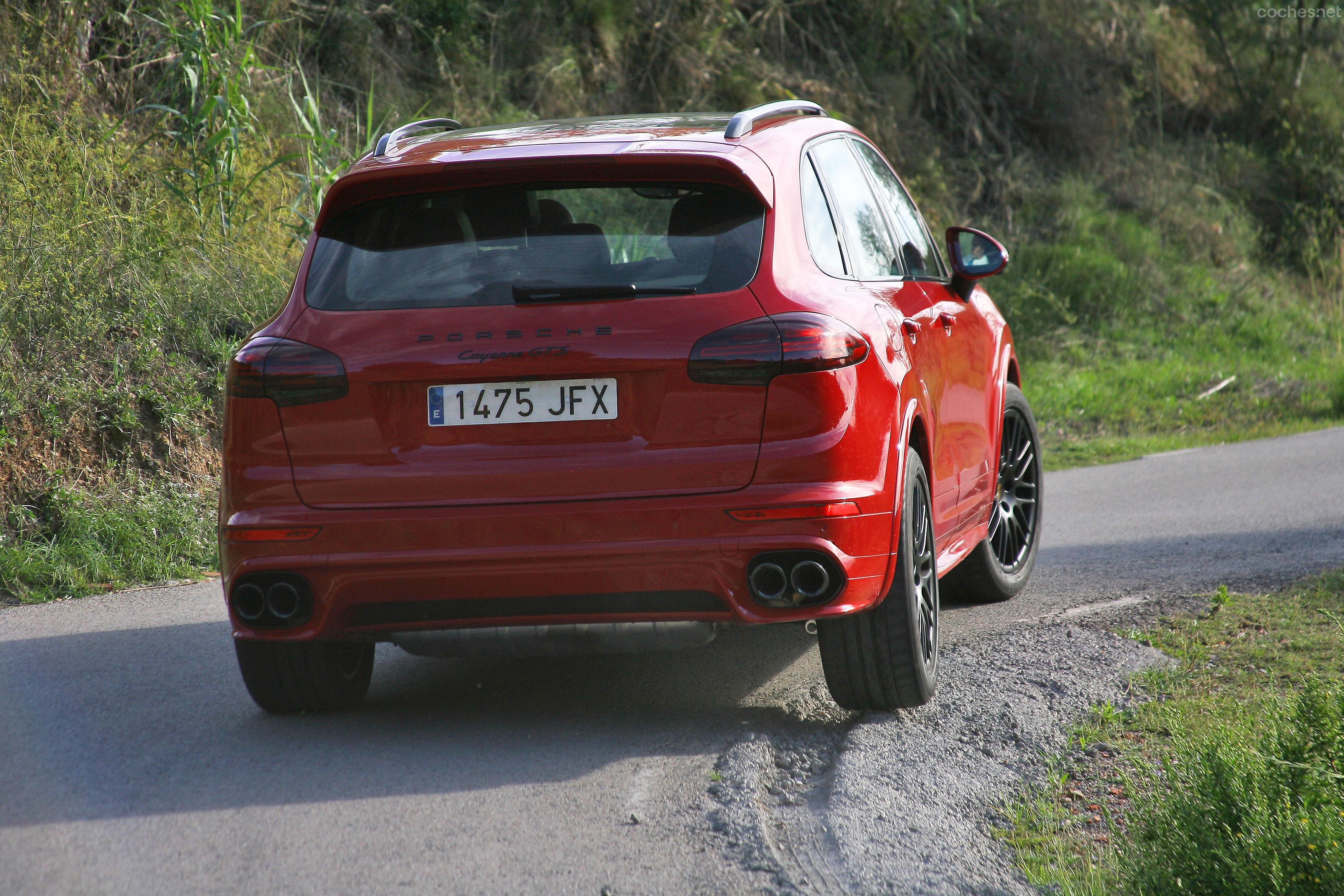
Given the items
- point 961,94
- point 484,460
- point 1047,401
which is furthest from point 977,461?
point 961,94

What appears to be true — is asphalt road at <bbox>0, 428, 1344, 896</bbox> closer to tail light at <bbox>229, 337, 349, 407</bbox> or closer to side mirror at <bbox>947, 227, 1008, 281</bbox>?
tail light at <bbox>229, 337, 349, 407</bbox>

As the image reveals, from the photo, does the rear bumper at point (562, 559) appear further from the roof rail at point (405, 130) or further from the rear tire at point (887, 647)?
the roof rail at point (405, 130)

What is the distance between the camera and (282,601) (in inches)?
160

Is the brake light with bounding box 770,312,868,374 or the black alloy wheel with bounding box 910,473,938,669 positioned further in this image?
the black alloy wheel with bounding box 910,473,938,669

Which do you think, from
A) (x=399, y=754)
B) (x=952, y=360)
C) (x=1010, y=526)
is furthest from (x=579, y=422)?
(x=1010, y=526)

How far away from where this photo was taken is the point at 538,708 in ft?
15.1

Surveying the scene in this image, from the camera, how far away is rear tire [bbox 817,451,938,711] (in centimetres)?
416

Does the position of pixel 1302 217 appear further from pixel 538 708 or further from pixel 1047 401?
pixel 538 708

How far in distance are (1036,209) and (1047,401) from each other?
18.0 feet

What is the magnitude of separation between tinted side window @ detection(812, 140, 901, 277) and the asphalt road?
4.62 feet

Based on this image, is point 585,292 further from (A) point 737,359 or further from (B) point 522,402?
(A) point 737,359

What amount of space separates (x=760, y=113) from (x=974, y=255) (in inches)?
57.3

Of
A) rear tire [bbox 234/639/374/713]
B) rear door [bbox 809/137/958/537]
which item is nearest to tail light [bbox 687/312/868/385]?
rear door [bbox 809/137/958/537]

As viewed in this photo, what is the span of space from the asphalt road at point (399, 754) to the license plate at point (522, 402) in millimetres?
965
